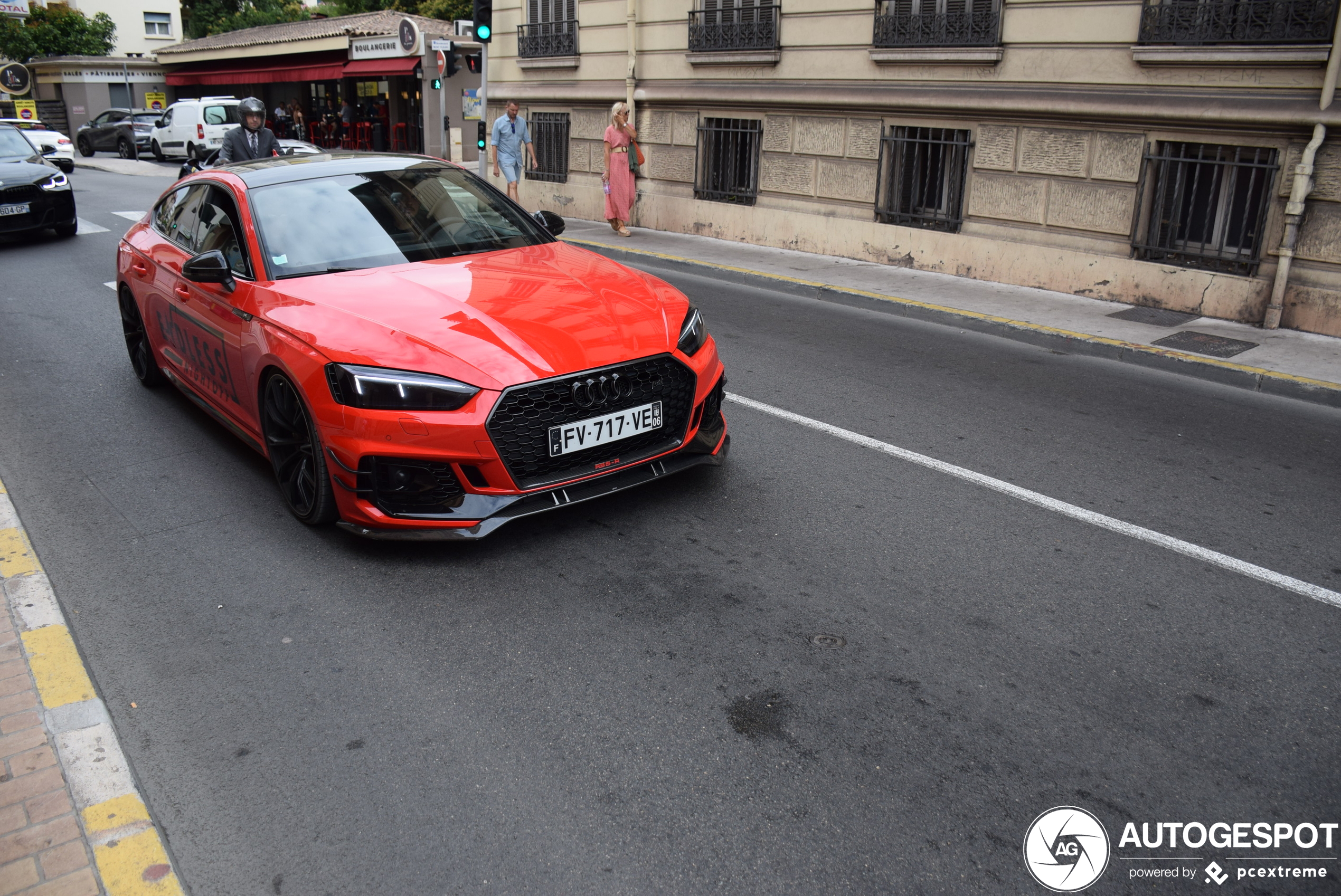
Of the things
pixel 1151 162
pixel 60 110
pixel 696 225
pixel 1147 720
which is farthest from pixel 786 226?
pixel 60 110

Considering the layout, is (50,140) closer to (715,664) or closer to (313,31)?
(313,31)

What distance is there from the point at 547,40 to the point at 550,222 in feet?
43.2

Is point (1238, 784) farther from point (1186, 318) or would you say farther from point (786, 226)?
point (786, 226)

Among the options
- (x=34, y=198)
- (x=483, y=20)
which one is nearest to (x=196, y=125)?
(x=483, y=20)

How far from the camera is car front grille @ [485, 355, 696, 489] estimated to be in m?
4.04

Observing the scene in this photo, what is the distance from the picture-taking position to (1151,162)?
33.1 feet

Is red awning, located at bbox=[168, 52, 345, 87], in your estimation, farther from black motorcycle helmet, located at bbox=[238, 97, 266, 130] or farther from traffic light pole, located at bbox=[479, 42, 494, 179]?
black motorcycle helmet, located at bbox=[238, 97, 266, 130]

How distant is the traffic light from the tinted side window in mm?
11856

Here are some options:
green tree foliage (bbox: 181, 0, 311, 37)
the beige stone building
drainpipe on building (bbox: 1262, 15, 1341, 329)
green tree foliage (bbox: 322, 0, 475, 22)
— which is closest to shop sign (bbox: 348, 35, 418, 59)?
green tree foliage (bbox: 322, 0, 475, 22)

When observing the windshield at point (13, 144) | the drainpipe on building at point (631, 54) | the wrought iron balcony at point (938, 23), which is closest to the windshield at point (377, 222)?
the wrought iron balcony at point (938, 23)

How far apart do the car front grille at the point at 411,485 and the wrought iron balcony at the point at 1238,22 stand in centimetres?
871

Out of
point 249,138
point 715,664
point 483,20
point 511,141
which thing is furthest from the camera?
point 511,141

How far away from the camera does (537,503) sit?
4184mm

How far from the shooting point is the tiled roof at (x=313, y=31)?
32.4 m
